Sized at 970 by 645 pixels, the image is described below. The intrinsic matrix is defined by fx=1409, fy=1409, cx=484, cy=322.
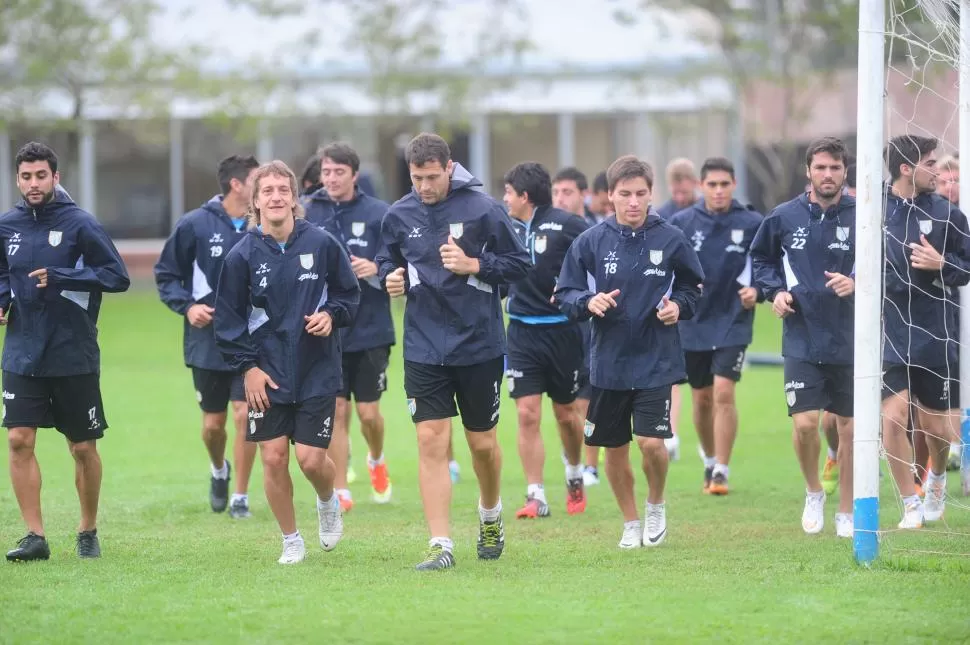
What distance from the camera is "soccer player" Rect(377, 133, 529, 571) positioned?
771 centimetres

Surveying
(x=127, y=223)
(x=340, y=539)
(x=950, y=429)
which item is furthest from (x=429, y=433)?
(x=127, y=223)

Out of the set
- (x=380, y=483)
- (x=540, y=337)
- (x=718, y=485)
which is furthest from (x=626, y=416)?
(x=380, y=483)

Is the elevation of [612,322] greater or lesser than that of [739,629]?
greater

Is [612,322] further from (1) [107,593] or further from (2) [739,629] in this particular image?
(1) [107,593]

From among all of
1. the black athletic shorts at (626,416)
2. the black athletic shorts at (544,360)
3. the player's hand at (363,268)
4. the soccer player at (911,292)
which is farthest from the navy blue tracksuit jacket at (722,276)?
the black athletic shorts at (626,416)

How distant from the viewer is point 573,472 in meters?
10.1

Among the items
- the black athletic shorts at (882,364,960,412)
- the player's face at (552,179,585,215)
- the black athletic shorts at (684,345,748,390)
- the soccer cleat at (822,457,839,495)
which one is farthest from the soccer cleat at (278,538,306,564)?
the soccer cleat at (822,457,839,495)

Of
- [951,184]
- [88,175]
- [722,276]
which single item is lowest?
[722,276]

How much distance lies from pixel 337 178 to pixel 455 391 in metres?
2.91

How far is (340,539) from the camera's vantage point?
8609mm

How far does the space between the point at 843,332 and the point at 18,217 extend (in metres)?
4.88

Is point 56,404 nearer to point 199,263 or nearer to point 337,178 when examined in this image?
point 199,263

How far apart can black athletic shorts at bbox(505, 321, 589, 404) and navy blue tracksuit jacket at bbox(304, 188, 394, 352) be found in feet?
3.29

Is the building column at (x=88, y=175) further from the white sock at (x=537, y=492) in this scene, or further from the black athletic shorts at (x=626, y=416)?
the black athletic shorts at (x=626, y=416)
